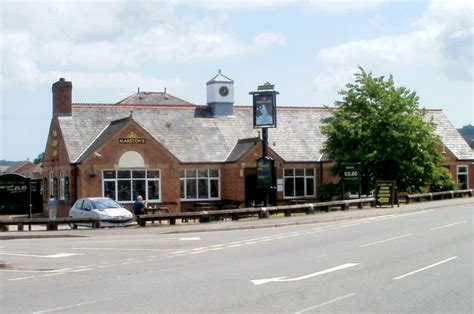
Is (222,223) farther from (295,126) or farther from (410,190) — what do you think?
(295,126)

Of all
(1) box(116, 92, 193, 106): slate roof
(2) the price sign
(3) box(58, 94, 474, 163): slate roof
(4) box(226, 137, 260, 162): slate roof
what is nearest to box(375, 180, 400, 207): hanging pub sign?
(2) the price sign

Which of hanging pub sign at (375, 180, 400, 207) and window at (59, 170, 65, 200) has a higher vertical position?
window at (59, 170, 65, 200)

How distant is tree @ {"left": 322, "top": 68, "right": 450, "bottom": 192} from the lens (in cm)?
4734

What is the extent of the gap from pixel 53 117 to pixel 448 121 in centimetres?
3105

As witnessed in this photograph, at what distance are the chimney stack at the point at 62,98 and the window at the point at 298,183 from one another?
1504 centimetres

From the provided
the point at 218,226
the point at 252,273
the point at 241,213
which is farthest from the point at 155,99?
the point at 252,273

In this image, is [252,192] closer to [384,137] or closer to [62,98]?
[384,137]

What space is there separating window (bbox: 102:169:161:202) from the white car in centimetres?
754

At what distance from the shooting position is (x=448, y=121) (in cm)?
6238

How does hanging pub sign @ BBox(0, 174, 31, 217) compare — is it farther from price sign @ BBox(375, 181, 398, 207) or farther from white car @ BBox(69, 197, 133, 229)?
price sign @ BBox(375, 181, 398, 207)

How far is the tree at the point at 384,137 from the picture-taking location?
47344mm

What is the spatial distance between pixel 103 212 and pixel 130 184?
10263mm

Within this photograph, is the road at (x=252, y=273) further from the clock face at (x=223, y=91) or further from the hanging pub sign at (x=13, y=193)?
the clock face at (x=223, y=91)

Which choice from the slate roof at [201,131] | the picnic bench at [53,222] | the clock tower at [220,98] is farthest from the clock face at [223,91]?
the picnic bench at [53,222]
